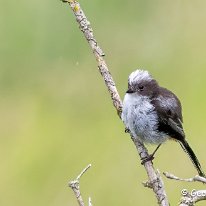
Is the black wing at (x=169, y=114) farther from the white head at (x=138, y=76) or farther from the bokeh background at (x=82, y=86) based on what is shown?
the bokeh background at (x=82, y=86)

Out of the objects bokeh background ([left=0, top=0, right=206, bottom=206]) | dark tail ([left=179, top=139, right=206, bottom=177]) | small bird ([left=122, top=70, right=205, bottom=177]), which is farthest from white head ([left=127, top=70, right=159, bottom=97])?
bokeh background ([left=0, top=0, right=206, bottom=206])

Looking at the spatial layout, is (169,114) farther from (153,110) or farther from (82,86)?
(82,86)

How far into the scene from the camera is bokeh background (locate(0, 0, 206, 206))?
32.1 ft

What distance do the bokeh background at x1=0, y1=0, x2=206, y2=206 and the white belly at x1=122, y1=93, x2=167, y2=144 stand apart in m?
2.48

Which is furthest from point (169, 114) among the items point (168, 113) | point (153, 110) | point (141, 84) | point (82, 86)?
point (82, 86)

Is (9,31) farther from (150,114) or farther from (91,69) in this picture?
(150,114)

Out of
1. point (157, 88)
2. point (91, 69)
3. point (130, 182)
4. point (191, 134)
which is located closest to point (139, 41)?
point (91, 69)

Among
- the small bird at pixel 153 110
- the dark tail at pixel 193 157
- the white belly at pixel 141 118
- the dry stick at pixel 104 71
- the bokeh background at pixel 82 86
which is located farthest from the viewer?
the bokeh background at pixel 82 86

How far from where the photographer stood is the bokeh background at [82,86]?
9.80m

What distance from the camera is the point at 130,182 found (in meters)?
9.38

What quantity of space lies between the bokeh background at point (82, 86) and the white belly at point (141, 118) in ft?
8.15

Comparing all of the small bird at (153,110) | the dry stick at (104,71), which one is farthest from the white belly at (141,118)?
the dry stick at (104,71)

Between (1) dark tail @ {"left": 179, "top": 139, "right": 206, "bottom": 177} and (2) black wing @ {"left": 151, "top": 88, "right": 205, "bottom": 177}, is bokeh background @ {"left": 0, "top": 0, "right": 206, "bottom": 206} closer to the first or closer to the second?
(2) black wing @ {"left": 151, "top": 88, "right": 205, "bottom": 177}

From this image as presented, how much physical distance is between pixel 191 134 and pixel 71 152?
1.27 m
